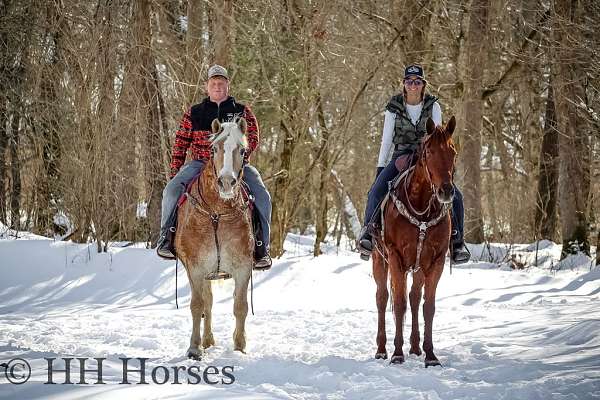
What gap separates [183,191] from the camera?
7.50 m

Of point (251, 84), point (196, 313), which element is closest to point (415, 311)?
point (196, 313)

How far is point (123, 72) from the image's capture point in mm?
15039

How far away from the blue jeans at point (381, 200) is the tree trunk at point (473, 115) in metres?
11.5

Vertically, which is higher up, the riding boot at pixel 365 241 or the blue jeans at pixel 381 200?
the blue jeans at pixel 381 200

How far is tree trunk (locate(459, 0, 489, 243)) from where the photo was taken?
19000 millimetres

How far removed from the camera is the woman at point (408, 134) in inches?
291

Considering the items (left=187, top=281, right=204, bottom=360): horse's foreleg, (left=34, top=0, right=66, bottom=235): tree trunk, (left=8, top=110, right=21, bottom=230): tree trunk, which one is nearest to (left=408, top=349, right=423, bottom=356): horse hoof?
(left=187, top=281, right=204, bottom=360): horse's foreleg

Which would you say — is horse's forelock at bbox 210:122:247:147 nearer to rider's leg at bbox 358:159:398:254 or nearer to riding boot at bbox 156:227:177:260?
riding boot at bbox 156:227:177:260

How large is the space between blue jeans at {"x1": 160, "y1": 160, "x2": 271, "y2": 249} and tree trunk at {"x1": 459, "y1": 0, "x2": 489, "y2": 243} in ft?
39.5

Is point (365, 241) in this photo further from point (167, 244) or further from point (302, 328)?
point (167, 244)

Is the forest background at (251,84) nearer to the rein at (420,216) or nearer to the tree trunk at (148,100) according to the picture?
the tree trunk at (148,100)

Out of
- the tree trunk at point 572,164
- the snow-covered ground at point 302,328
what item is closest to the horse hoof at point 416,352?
the snow-covered ground at point 302,328

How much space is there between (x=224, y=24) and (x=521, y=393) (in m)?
10.3

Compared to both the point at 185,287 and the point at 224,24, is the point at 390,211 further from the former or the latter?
the point at 224,24
